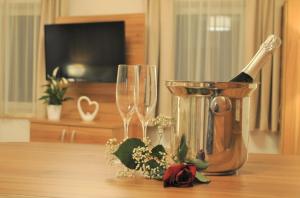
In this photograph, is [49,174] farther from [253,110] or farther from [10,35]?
[10,35]

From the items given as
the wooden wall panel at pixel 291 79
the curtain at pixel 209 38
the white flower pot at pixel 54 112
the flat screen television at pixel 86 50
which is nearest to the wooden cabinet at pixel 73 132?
the white flower pot at pixel 54 112

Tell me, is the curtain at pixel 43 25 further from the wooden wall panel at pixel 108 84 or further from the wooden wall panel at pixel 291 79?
the wooden wall panel at pixel 291 79

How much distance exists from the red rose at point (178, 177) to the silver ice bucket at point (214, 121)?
98mm

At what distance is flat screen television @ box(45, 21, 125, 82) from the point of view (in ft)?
13.5

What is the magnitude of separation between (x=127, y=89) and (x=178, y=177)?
0.99 feet

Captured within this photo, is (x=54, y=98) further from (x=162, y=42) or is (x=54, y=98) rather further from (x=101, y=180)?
(x=101, y=180)

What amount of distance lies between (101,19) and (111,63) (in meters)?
0.48

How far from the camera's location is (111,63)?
4133 millimetres

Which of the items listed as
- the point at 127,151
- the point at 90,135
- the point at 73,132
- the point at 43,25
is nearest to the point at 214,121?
the point at 127,151

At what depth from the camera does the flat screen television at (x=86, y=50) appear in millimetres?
4105

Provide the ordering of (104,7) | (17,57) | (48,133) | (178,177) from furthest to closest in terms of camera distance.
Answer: (17,57) → (104,7) → (48,133) → (178,177)

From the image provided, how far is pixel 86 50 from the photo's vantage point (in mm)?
4262

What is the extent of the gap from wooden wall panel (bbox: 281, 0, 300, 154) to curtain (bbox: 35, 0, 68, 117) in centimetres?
225

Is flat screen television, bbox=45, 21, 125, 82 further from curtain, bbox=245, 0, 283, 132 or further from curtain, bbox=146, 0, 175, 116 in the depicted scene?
curtain, bbox=245, 0, 283, 132
